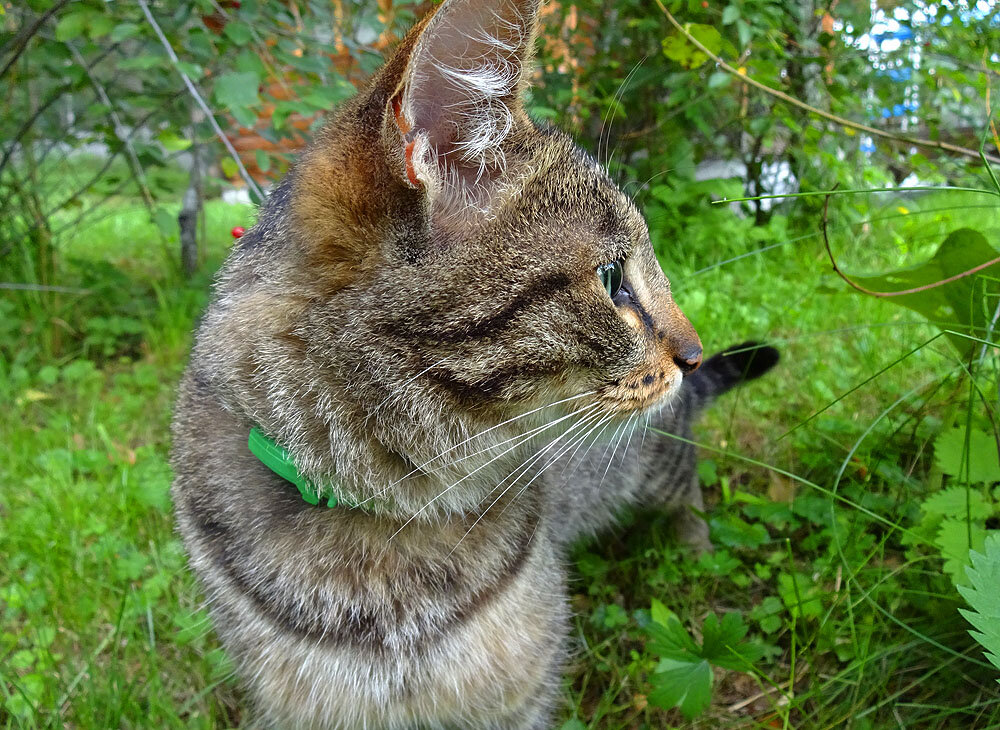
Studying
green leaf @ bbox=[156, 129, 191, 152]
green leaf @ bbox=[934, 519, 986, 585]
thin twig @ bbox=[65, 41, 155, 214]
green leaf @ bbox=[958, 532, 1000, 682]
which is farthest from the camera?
thin twig @ bbox=[65, 41, 155, 214]

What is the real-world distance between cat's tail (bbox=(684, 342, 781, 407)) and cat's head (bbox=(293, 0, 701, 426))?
766 mm

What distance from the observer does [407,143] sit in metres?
0.94

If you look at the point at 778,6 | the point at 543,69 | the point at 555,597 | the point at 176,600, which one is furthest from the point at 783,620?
the point at 543,69

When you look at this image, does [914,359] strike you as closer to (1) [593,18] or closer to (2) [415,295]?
(2) [415,295]

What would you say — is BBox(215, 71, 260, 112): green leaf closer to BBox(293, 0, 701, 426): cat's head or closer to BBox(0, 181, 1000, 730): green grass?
BBox(293, 0, 701, 426): cat's head

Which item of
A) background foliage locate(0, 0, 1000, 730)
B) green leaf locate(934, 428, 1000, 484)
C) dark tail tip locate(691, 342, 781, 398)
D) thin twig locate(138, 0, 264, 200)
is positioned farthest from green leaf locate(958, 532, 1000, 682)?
thin twig locate(138, 0, 264, 200)

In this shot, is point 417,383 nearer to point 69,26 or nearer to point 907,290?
point 907,290

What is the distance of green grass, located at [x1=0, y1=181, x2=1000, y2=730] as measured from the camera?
1360 mm

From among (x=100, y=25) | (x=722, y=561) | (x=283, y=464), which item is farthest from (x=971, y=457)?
(x=100, y=25)

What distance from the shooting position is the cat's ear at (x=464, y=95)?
0.92 m

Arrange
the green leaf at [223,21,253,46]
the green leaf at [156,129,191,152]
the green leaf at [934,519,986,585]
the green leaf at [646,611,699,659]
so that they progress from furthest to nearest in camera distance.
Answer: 1. the green leaf at [156,129,191,152]
2. the green leaf at [223,21,253,46]
3. the green leaf at [646,611,699,659]
4. the green leaf at [934,519,986,585]

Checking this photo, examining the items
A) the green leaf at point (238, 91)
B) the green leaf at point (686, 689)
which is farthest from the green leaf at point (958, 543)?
the green leaf at point (238, 91)

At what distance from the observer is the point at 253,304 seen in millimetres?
1127

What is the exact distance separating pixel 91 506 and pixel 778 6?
10.6ft
